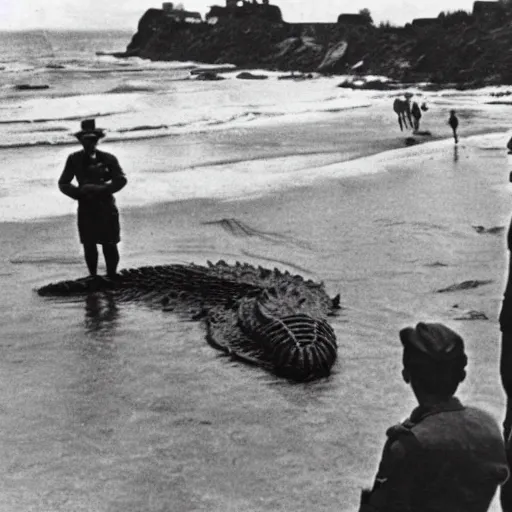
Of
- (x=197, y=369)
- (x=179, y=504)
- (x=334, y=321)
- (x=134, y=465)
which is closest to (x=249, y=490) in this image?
(x=179, y=504)

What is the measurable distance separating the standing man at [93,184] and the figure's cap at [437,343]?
23.7ft

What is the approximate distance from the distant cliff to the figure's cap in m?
49.2

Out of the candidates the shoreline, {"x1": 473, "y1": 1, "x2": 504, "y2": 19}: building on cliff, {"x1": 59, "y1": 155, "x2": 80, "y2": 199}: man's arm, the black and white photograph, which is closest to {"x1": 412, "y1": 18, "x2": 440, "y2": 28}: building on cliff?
{"x1": 473, "y1": 1, "x2": 504, "y2": 19}: building on cliff

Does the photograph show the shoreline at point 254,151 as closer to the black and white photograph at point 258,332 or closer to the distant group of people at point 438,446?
the black and white photograph at point 258,332

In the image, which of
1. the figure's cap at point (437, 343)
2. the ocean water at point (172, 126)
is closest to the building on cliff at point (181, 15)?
the ocean water at point (172, 126)

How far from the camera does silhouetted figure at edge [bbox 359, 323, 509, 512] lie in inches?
101

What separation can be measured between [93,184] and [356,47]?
73.0m

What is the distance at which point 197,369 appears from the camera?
760 cm

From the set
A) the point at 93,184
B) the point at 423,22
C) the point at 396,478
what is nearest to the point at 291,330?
the point at 93,184

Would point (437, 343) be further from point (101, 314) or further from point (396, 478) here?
point (101, 314)

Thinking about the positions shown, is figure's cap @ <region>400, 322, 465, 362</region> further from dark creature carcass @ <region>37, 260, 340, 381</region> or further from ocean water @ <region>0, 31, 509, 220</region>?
ocean water @ <region>0, 31, 509, 220</region>

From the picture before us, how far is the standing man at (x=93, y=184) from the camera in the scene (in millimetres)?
9570

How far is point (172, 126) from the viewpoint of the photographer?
31938 mm

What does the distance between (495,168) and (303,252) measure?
8.05 meters
